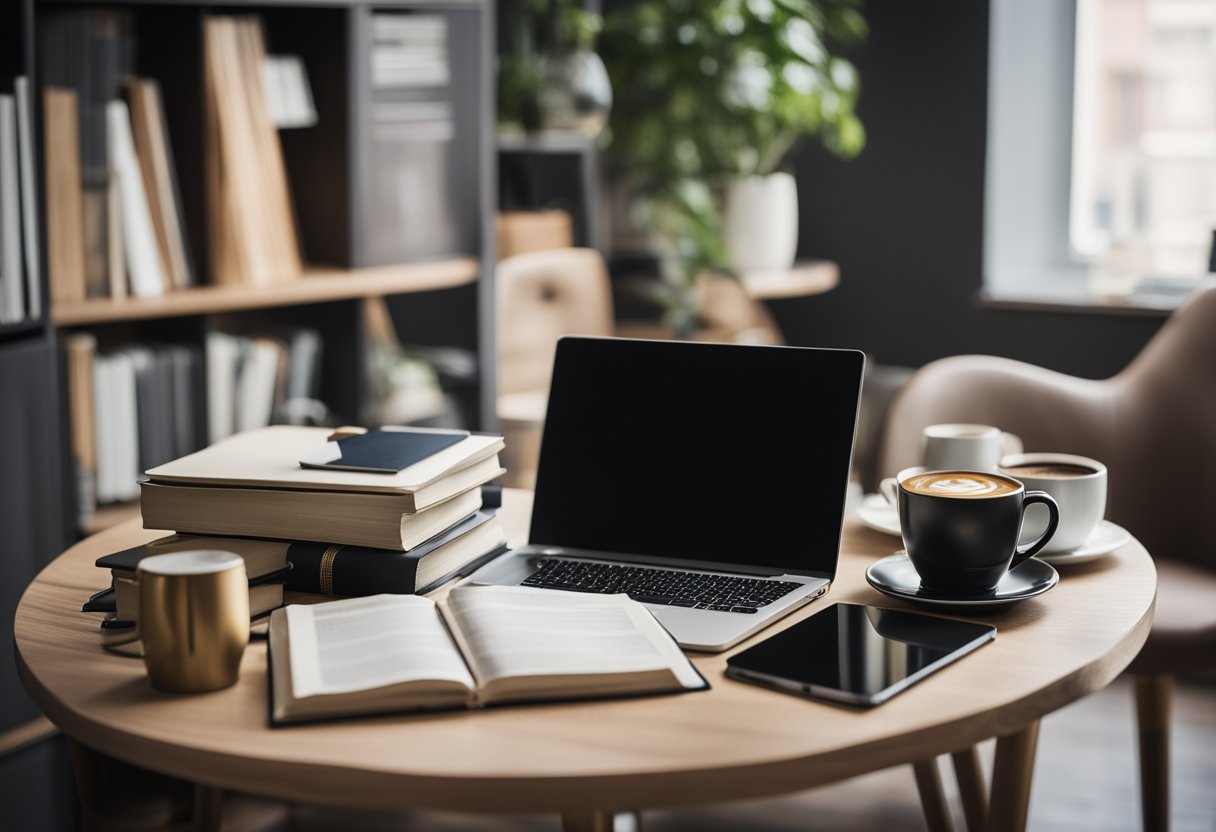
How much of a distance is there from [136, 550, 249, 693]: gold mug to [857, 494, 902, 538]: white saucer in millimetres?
718

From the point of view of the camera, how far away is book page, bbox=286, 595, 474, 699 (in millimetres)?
950

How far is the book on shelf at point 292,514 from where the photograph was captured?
3.82 feet

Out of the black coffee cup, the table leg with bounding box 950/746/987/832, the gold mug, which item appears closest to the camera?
the gold mug

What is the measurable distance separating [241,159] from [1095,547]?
1.59m

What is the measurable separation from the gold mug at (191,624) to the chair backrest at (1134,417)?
127 cm

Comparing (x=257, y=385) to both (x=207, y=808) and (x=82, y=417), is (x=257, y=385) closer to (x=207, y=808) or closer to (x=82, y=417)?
(x=82, y=417)

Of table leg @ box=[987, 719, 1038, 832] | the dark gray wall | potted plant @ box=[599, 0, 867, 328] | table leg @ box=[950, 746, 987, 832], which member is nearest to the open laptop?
table leg @ box=[987, 719, 1038, 832]

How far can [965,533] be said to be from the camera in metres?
1.14

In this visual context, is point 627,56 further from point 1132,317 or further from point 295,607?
point 295,607

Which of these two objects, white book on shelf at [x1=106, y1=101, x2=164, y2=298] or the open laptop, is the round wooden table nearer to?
the open laptop

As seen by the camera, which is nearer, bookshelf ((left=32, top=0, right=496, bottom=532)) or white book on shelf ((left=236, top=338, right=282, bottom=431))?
bookshelf ((left=32, top=0, right=496, bottom=532))

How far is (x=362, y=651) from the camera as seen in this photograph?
39.3 inches

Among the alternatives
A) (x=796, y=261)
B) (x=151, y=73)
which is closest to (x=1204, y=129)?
(x=796, y=261)

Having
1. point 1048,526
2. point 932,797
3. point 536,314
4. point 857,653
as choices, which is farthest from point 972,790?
point 536,314
